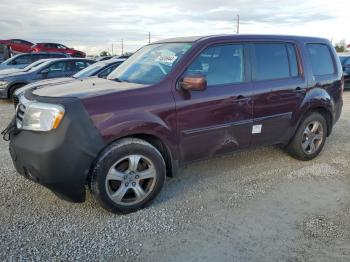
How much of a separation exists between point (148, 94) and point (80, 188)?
113cm

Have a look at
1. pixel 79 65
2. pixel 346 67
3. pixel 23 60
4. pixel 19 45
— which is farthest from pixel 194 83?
pixel 19 45

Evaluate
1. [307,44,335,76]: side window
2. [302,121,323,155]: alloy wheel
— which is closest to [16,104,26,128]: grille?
[302,121,323,155]: alloy wheel

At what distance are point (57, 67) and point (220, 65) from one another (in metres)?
8.67

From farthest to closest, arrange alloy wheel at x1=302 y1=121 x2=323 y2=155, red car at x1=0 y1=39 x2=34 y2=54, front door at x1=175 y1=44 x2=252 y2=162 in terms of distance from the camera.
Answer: red car at x1=0 y1=39 x2=34 y2=54, alloy wheel at x1=302 y1=121 x2=323 y2=155, front door at x1=175 y1=44 x2=252 y2=162

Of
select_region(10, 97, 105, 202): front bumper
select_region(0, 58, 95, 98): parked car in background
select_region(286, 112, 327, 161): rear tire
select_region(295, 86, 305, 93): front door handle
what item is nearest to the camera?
select_region(10, 97, 105, 202): front bumper

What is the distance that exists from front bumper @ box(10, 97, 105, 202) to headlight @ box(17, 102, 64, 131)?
0.16ft

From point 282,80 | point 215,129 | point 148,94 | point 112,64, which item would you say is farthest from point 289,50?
point 112,64

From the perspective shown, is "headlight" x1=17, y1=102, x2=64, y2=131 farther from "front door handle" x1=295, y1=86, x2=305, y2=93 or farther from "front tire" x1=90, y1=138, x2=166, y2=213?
"front door handle" x1=295, y1=86, x2=305, y2=93

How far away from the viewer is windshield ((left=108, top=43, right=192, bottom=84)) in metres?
4.03

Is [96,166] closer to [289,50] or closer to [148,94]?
[148,94]

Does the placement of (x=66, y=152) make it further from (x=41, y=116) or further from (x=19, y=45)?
(x=19, y=45)

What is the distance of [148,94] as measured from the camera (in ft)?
Result: 12.1

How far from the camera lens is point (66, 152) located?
3.27 meters

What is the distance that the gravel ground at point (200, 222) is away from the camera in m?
3.02
